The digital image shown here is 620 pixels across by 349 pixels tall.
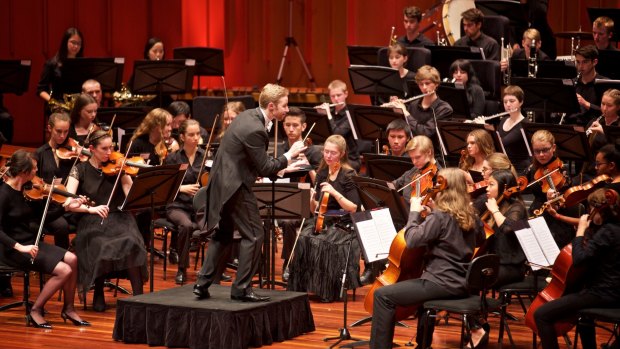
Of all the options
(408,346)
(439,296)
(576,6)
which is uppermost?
(576,6)

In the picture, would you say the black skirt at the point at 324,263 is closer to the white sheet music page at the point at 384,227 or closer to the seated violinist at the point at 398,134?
the seated violinist at the point at 398,134

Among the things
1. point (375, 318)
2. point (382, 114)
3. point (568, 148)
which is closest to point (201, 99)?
point (382, 114)

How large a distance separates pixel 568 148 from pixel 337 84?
2.38m

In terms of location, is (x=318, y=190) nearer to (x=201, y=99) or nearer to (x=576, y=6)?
(x=201, y=99)

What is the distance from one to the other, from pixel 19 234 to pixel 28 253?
20 cm

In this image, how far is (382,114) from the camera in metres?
8.81

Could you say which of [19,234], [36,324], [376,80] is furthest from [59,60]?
[36,324]

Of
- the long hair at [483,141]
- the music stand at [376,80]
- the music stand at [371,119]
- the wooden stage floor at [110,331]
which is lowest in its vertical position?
the wooden stage floor at [110,331]

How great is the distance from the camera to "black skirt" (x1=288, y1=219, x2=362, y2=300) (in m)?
7.82

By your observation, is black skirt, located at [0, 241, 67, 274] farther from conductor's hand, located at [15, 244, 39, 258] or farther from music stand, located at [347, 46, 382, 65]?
music stand, located at [347, 46, 382, 65]

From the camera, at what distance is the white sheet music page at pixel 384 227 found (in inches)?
259

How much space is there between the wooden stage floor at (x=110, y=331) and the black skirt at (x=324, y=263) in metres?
0.14

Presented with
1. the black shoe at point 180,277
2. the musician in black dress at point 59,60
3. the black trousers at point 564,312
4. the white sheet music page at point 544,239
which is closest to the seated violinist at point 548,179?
the white sheet music page at point 544,239

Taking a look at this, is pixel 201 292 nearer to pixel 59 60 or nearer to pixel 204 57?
pixel 59 60
